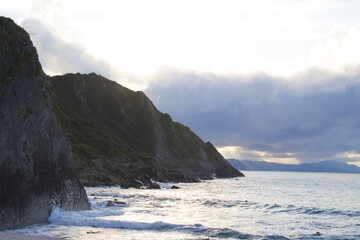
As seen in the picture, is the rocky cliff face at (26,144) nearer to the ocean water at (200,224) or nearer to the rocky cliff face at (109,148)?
the ocean water at (200,224)

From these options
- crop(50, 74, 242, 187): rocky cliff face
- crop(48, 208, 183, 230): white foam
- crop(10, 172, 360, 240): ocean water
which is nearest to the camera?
crop(10, 172, 360, 240): ocean water

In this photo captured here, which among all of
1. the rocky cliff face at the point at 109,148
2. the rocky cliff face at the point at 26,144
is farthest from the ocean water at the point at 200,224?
the rocky cliff face at the point at 109,148

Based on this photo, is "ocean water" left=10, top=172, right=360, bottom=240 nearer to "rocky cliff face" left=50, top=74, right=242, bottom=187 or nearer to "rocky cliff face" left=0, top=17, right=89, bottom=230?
"rocky cliff face" left=0, top=17, right=89, bottom=230

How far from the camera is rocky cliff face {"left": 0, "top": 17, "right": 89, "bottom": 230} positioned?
1136 inches

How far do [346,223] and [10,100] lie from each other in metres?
31.7

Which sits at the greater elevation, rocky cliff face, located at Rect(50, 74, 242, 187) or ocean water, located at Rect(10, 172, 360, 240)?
rocky cliff face, located at Rect(50, 74, 242, 187)

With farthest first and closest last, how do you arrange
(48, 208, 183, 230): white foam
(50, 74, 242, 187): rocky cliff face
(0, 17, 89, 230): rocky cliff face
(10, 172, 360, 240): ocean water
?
(50, 74, 242, 187): rocky cliff face → (48, 208, 183, 230): white foam → (10, 172, 360, 240): ocean water → (0, 17, 89, 230): rocky cliff face

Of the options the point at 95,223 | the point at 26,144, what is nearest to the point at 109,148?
the point at 95,223

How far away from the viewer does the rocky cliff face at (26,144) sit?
28.8 m

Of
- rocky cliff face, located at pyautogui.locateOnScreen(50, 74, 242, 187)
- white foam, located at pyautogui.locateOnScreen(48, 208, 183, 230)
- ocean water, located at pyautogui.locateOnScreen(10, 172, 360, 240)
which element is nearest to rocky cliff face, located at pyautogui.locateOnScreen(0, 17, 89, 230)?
white foam, located at pyautogui.locateOnScreen(48, 208, 183, 230)

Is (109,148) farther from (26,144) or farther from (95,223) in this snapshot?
(26,144)

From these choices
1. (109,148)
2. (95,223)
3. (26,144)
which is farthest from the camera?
(109,148)

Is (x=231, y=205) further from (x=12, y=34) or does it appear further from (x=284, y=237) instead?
(x=12, y=34)

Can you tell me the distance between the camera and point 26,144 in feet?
102
